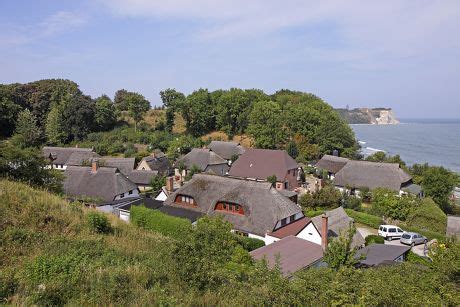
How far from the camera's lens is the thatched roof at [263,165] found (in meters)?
43.8

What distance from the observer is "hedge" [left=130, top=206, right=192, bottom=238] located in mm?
24328

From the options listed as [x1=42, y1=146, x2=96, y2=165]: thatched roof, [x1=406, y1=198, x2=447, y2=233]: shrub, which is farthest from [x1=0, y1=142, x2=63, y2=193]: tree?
[x1=42, y1=146, x2=96, y2=165]: thatched roof

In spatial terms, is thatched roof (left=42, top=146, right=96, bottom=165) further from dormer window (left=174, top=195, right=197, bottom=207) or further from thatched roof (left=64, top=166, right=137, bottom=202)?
dormer window (left=174, top=195, right=197, bottom=207)

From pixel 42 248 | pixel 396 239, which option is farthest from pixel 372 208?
pixel 42 248

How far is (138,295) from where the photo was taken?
6.78m

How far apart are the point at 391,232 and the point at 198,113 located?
164 feet

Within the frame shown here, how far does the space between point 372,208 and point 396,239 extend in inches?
224

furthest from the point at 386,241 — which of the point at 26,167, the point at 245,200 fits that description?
the point at 26,167

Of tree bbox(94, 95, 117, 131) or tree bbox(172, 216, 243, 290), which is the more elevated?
tree bbox(94, 95, 117, 131)

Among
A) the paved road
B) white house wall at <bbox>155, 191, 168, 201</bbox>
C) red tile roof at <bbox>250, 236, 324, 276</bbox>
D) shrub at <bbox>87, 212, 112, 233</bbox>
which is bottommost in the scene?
the paved road

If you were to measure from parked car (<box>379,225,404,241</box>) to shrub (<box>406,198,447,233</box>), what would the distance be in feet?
9.51

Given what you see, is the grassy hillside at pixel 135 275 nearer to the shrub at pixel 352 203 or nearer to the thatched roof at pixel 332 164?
the shrub at pixel 352 203

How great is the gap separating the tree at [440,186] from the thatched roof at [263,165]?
15.2 meters

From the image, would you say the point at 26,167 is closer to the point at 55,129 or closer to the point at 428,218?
the point at 428,218
